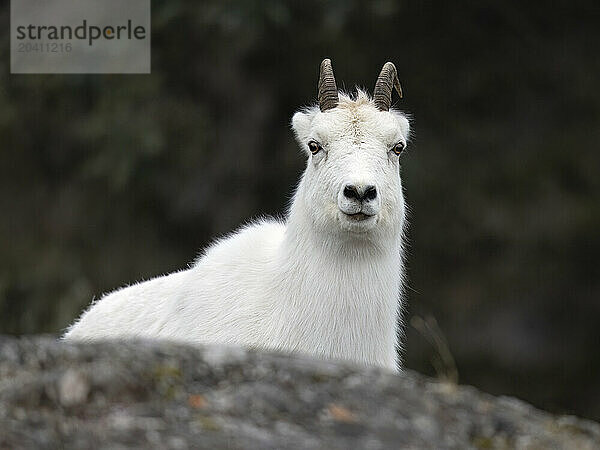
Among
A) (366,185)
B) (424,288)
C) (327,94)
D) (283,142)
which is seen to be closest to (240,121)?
(283,142)

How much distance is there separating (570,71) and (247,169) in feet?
20.8

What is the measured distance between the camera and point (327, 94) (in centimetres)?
970

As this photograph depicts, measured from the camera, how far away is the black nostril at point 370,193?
27.5 feet

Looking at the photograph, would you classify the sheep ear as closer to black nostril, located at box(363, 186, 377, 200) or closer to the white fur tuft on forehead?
the white fur tuft on forehead

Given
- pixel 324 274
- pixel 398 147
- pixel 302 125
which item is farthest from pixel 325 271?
pixel 302 125

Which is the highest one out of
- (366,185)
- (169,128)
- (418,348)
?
(169,128)

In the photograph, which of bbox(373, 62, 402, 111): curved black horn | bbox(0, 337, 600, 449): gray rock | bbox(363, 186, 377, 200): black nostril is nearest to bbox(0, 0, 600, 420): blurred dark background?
bbox(373, 62, 402, 111): curved black horn

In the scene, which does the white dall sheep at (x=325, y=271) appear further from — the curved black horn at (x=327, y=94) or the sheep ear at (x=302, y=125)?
the sheep ear at (x=302, y=125)

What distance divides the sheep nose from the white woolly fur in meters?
0.03

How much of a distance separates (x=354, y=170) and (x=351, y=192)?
257 millimetres

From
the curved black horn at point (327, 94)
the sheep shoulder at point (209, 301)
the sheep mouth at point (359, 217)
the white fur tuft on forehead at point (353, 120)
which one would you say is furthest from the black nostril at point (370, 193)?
the curved black horn at point (327, 94)

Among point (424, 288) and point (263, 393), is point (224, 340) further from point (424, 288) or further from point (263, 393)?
point (424, 288)

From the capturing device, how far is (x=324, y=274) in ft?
29.5

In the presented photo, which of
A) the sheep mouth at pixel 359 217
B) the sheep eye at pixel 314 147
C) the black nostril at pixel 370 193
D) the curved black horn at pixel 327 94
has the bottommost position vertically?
the sheep mouth at pixel 359 217
